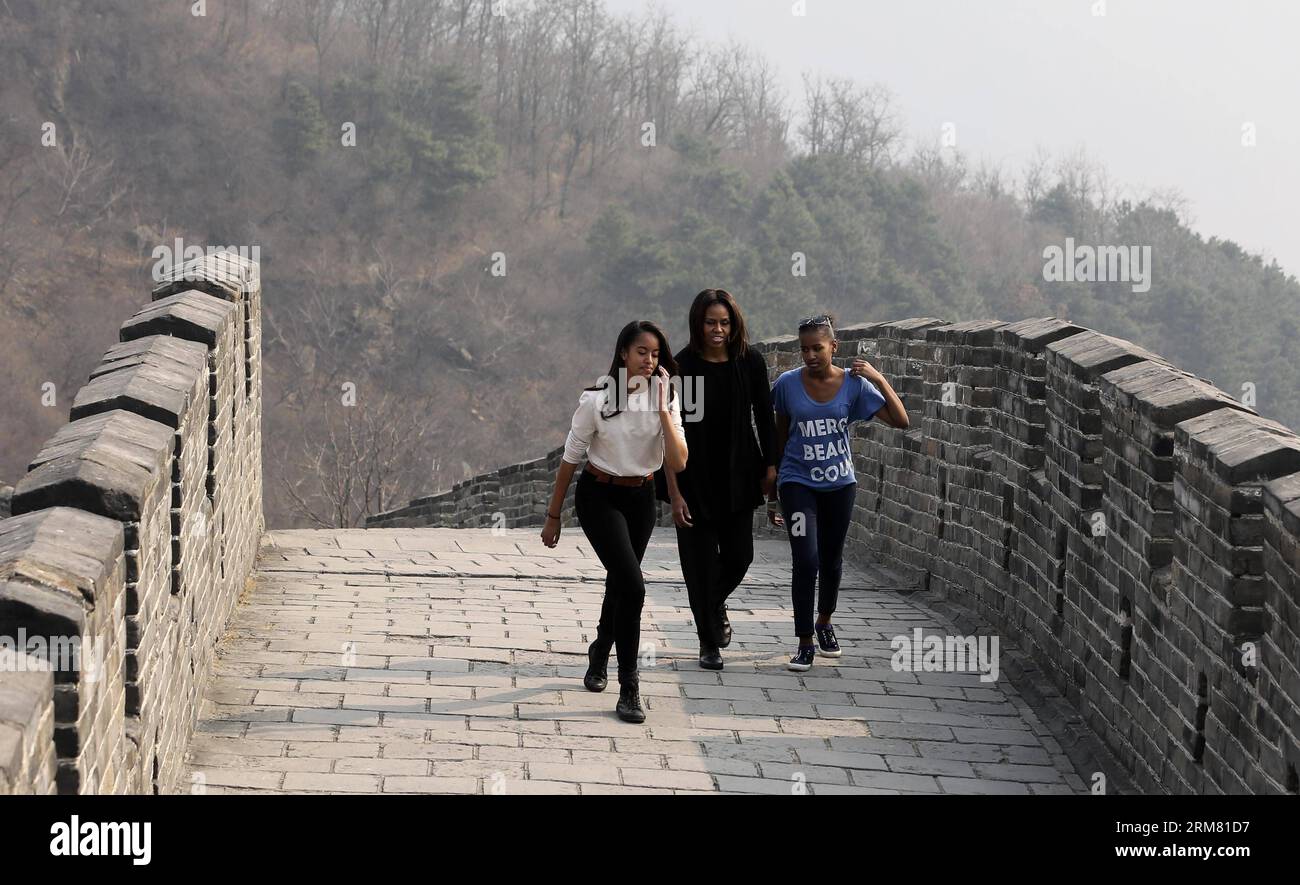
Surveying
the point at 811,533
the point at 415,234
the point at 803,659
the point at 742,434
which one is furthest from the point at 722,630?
the point at 415,234

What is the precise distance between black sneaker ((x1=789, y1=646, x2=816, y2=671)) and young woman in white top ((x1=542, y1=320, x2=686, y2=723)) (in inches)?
41.0

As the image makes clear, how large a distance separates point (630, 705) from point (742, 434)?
4.12ft

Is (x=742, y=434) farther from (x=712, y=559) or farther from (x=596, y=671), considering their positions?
(x=596, y=671)

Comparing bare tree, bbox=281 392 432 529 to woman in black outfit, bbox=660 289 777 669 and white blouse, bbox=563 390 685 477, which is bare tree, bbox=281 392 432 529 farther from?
white blouse, bbox=563 390 685 477

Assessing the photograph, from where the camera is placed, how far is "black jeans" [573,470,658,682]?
583cm

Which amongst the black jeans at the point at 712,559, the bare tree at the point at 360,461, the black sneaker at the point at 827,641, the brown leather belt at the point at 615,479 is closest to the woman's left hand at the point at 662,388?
the brown leather belt at the point at 615,479

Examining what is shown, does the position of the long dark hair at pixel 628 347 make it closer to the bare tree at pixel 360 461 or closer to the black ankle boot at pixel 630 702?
the black ankle boot at pixel 630 702

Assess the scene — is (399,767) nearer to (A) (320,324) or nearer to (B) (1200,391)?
(B) (1200,391)

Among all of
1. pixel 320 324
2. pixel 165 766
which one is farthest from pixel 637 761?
pixel 320 324

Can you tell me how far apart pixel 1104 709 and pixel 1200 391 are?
49.6 inches

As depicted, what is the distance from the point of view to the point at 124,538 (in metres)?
4.18

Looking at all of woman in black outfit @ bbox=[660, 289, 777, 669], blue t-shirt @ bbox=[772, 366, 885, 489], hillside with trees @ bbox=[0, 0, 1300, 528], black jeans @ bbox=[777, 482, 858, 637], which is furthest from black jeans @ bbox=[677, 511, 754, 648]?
hillside with trees @ bbox=[0, 0, 1300, 528]

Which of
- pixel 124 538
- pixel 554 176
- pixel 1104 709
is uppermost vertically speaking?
pixel 554 176

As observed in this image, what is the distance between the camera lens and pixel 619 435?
19.1 feet
